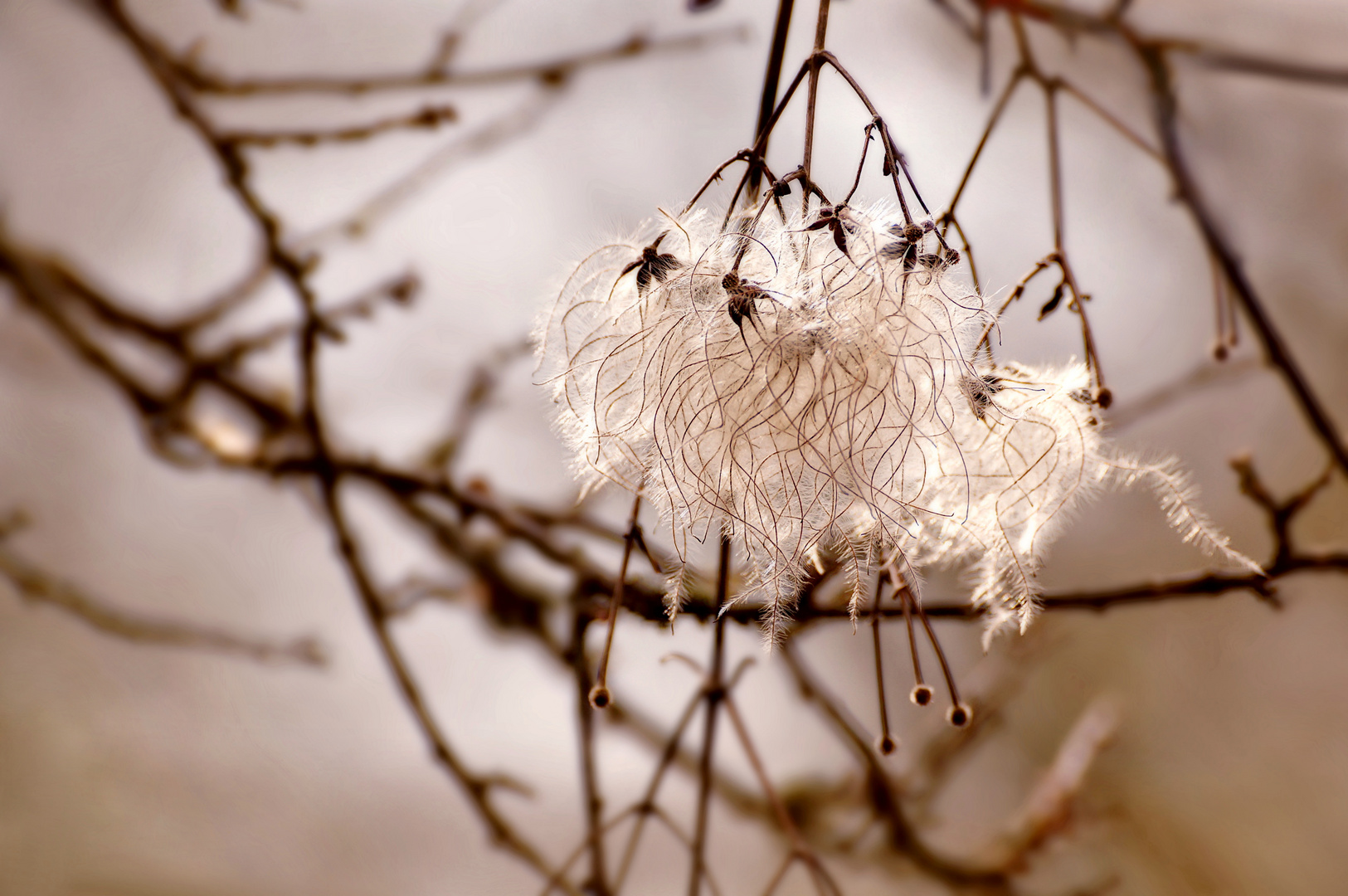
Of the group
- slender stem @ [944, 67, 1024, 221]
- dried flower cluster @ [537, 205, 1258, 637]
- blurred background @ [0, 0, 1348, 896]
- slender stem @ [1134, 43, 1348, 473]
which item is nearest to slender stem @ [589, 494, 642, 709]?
dried flower cluster @ [537, 205, 1258, 637]

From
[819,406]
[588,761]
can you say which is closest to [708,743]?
[588,761]

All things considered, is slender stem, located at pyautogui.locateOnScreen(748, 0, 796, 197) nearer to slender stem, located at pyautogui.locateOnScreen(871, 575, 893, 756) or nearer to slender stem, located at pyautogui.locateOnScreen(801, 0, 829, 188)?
slender stem, located at pyautogui.locateOnScreen(801, 0, 829, 188)

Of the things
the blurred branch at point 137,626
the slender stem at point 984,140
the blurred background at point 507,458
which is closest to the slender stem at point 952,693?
the slender stem at point 984,140

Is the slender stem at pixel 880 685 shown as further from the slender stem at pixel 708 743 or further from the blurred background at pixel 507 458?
the blurred background at pixel 507 458

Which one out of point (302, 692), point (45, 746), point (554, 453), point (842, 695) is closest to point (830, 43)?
point (554, 453)

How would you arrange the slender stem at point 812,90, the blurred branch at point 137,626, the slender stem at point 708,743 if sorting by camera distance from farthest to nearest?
the blurred branch at point 137,626
the slender stem at point 708,743
the slender stem at point 812,90

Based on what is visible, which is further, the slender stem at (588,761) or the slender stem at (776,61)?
the slender stem at (588,761)

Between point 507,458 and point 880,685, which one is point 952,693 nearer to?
point 880,685
